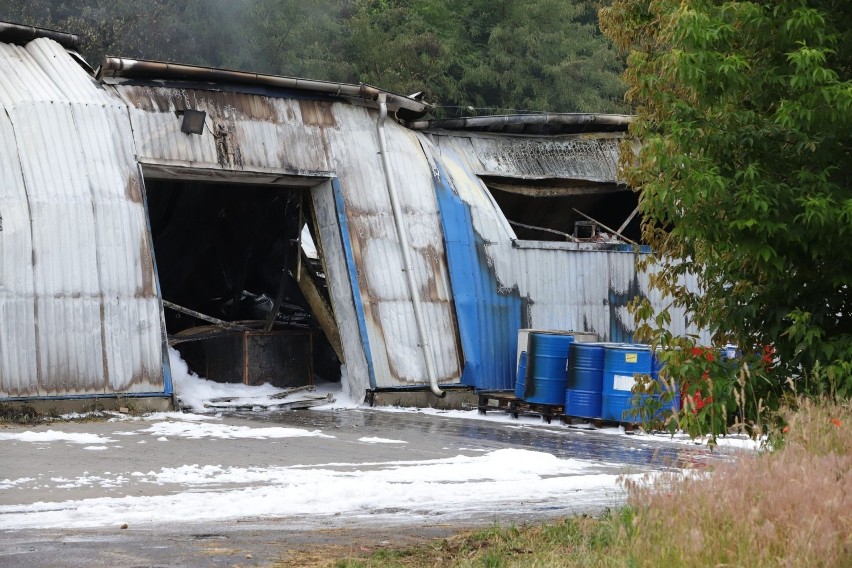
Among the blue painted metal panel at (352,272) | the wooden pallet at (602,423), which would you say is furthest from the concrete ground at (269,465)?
the blue painted metal panel at (352,272)

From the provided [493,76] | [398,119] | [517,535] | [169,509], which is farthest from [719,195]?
[493,76]

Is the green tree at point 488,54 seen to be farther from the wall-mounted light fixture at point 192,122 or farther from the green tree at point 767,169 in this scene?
the green tree at point 767,169

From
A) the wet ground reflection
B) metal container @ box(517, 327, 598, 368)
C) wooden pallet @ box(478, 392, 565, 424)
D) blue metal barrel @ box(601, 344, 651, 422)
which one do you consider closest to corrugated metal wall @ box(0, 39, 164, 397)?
the wet ground reflection

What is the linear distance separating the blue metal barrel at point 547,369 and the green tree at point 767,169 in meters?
7.95

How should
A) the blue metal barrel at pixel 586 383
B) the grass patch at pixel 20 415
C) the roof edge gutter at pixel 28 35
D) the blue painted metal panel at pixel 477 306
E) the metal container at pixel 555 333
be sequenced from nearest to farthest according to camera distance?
the grass patch at pixel 20 415
the blue metal barrel at pixel 586 383
the roof edge gutter at pixel 28 35
the metal container at pixel 555 333
the blue painted metal panel at pixel 477 306

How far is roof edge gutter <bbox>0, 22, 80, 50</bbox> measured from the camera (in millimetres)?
17031

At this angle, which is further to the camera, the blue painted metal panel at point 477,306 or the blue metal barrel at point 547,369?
the blue painted metal panel at point 477,306

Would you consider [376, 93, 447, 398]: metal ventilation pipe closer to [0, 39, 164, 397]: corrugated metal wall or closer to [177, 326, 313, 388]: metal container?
[177, 326, 313, 388]: metal container

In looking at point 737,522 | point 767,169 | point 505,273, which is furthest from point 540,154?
point 737,522

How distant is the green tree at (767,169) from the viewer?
26.7 ft

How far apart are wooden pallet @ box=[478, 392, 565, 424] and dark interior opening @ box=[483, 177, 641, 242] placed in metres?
4.29

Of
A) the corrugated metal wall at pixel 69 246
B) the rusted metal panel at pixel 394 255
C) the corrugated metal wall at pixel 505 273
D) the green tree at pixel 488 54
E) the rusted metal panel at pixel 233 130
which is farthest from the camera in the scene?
the green tree at pixel 488 54

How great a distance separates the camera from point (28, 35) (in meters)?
17.3

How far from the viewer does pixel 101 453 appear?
1245 centimetres
